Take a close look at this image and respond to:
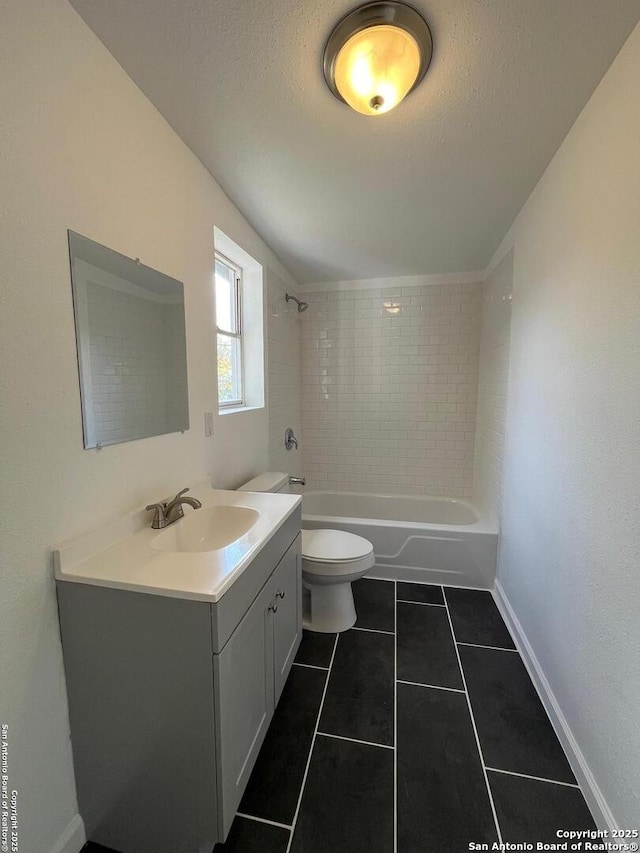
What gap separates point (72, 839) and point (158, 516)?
91cm

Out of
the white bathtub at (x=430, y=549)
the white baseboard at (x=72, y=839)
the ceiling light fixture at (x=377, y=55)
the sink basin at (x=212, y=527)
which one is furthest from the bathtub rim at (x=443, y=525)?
the ceiling light fixture at (x=377, y=55)

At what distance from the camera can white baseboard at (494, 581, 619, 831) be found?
103 centimetres

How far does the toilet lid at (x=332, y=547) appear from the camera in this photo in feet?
5.97

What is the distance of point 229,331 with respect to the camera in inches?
87.1

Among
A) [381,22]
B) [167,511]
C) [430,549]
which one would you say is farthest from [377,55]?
[430,549]

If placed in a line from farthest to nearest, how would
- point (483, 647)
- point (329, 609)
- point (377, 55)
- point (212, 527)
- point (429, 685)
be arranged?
point (329, 609), point (483, 647), point (429, 685), point (212, 527), point (377, 55)

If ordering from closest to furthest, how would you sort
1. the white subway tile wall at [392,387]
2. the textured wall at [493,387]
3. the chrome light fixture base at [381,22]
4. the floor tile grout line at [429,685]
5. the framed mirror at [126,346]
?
1. the chrome light fixture base at [381,22]
2. the framed mirror at [126,346]
3. the floor tile grout line at [429,685]
4. the textured wall at [493,387]
5. the white subway tile wall at [392,387]

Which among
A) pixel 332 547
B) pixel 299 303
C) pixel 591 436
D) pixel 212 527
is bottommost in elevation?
pixel 332 547

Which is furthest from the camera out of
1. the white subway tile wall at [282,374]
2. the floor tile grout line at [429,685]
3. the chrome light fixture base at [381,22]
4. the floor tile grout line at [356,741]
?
the white subway tile wall at [282,374]

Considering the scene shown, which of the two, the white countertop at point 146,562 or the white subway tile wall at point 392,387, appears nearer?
the white countertop at point 146,562

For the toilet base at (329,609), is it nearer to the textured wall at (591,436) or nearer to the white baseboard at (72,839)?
the textured wall at (591,436)

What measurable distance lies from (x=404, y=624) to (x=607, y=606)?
115 centimetres

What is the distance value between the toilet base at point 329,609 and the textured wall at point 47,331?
1.13m

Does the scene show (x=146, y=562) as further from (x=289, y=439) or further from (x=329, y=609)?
(x=289, y=439)
